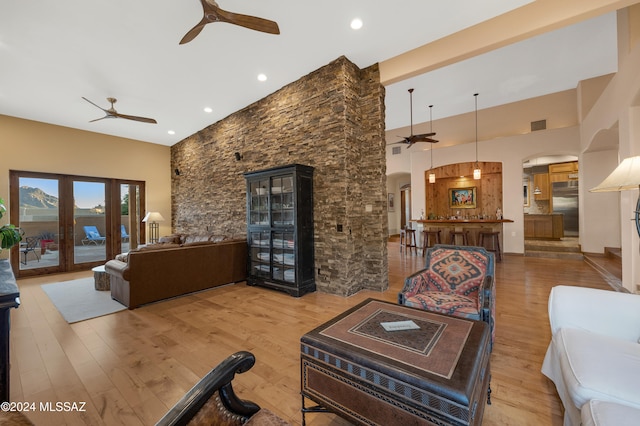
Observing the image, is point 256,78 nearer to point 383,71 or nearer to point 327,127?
point 327,127

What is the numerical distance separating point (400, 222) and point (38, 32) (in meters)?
13.2

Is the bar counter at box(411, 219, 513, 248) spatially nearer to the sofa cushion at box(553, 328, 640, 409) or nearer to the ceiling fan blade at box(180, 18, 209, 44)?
the sofa cushion at box(553, 328, 640, 409)

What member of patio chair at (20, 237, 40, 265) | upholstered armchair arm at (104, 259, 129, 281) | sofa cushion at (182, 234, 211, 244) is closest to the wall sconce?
upholstered armchair arm at (104, 259, 129, 281)

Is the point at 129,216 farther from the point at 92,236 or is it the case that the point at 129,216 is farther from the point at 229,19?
the point at 229,19

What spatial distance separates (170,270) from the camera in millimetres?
4043

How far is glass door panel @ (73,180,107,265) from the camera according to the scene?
6754 millimetres

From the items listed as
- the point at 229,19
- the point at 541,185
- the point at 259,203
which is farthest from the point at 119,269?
the point at 541,185

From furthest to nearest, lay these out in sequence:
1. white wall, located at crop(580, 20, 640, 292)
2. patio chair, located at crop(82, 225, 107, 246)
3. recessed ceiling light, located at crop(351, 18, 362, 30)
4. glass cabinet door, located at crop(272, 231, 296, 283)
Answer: patio chair, located at crop(82, 225, 107, 246) < glass cabinet door, located at crop(272, 231, 296, 283) < white wall, located at crop(580, 20, 640, 292) < recessed ceiling light, located at crop(351, 18, 362, 30)

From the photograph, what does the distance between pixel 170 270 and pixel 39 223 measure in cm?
502

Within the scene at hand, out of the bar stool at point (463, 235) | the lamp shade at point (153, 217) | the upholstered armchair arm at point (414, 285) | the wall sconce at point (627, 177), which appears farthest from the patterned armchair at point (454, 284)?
A: the lamp shade at point (153, 217)

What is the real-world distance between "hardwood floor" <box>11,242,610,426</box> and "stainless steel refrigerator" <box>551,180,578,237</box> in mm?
5973

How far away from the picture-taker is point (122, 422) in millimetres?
1673

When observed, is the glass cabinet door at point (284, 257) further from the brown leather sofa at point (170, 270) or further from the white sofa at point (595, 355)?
the white sofa at point (595, 355)

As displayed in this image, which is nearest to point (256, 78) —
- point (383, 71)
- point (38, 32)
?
point (383, 71)
